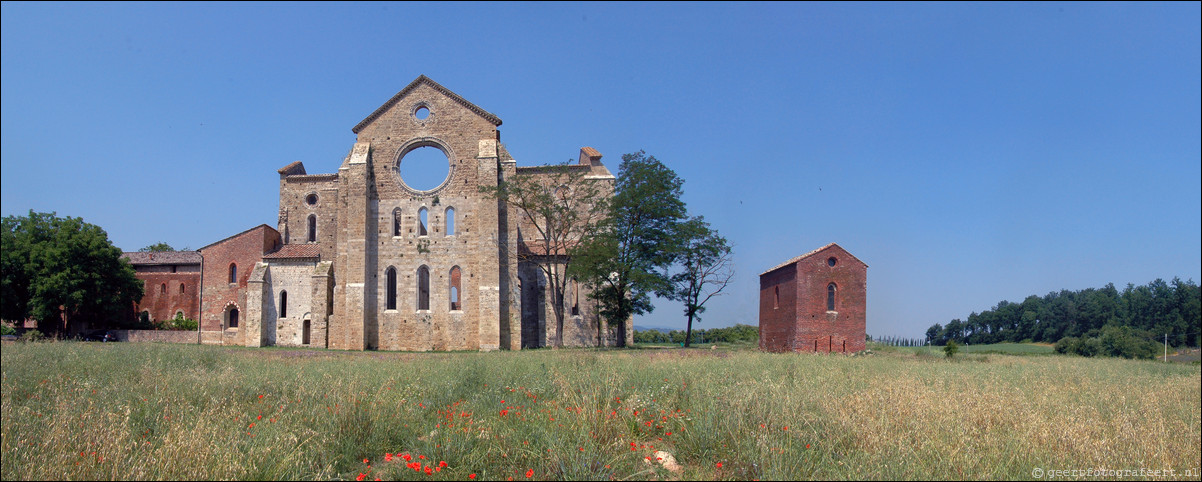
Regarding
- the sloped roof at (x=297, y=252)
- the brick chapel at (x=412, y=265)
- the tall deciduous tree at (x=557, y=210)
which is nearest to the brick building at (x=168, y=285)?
the brick chapel at (x=412, y=265)

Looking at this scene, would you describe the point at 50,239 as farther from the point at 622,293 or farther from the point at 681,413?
the point at 681,413

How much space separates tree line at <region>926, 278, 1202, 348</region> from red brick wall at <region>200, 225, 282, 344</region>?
1457 inches

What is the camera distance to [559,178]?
109 feet

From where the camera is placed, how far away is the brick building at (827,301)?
2570cm

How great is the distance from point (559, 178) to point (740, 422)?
27696mm

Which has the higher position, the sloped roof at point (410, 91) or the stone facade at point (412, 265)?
the sloped roof at point (410, 91)

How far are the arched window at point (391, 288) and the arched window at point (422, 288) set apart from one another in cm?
121

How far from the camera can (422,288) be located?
3469 cm

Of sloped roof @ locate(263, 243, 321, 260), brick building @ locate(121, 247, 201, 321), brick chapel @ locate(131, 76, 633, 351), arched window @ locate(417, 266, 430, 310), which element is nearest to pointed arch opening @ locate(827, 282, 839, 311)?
brick chapel @ locate(131, 76, 633, 351)

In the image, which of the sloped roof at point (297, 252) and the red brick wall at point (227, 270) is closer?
the sloped roof at point (297, 252)

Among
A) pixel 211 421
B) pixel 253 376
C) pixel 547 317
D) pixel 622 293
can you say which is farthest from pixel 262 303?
pixel 211 421

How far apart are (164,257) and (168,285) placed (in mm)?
2069

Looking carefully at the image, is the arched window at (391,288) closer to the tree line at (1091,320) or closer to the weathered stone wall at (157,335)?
the weathered stone wall at (157,335)

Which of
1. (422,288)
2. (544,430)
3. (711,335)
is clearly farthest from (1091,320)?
(544,430)
